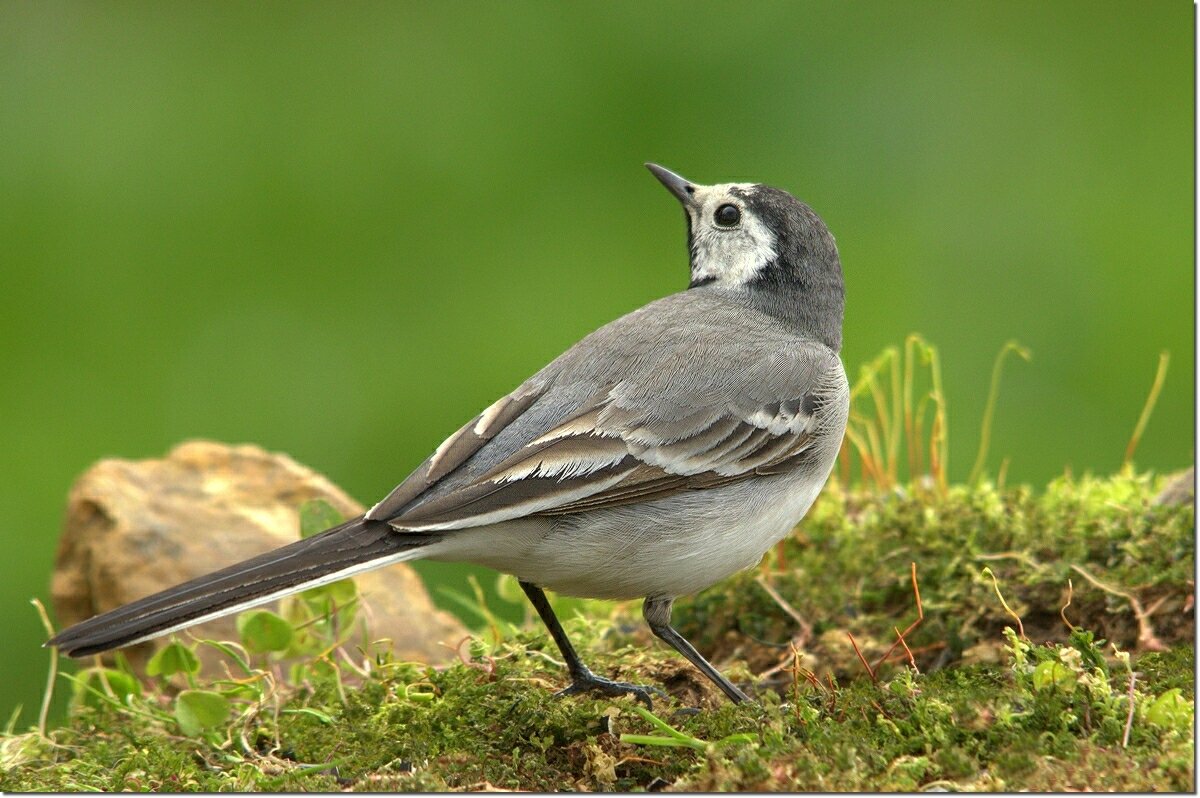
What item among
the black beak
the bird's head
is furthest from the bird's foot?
the black beak

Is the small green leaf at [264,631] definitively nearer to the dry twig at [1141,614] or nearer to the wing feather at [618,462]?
the wing feather at [618,462]

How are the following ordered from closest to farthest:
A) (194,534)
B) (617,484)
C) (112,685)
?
(617,484)
(112,685)
(194,534)

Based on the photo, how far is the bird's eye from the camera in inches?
241

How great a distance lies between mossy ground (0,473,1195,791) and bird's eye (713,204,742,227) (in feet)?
5.32

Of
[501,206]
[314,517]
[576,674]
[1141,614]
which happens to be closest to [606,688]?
[576,674]

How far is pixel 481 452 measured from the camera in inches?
197

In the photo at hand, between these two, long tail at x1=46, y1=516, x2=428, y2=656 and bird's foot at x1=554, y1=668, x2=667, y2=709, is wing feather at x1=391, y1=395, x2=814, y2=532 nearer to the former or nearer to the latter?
long tail at x1=46, y1=516, x2=428, y2=656

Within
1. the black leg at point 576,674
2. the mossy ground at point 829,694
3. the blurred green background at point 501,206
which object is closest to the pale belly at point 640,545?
the black leg at point 576,674

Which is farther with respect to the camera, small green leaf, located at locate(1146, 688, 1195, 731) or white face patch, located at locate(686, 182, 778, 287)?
white face patch, located at locate(686, 182, 778, 287)

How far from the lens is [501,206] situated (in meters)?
11.8

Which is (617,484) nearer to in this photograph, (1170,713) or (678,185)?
(1170,713)

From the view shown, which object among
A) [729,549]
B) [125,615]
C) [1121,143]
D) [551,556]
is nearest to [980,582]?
[729,549]

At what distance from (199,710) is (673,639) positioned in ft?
6.01

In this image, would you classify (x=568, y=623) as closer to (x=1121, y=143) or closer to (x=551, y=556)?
(x=551, y=556)
